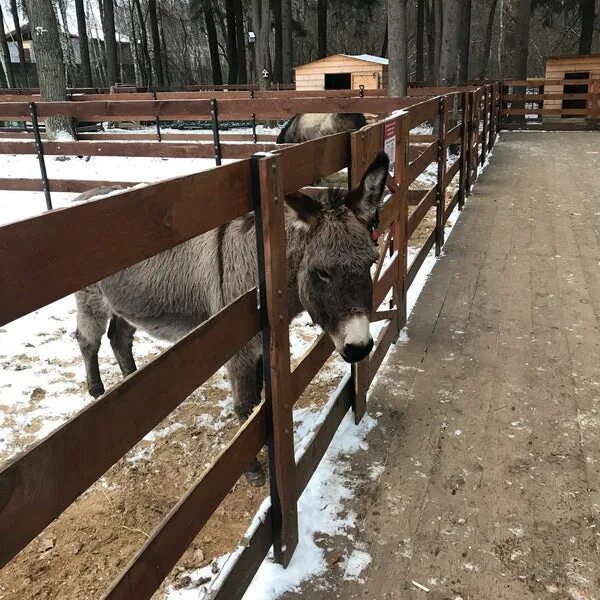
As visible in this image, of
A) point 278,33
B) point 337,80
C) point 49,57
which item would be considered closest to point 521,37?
point 337,80

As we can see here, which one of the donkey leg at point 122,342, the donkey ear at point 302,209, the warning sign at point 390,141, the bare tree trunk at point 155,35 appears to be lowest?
the donkey leg at point 122,342

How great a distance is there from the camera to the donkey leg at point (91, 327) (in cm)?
360

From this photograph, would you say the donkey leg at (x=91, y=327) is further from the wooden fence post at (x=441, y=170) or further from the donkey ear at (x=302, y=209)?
the wooden fence post at (x=441, y=170)

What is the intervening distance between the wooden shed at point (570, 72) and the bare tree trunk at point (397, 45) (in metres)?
9.35

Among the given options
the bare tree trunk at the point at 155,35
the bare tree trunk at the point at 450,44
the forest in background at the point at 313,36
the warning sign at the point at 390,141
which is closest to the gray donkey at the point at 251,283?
the warning sign at the point at 390,141

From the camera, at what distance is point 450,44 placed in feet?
44.4

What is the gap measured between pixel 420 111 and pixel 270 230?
352 cm

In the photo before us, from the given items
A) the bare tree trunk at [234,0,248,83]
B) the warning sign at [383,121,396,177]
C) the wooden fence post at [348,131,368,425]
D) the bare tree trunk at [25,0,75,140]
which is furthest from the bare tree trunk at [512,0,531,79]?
the wooden fence post at [348,131,368,425]

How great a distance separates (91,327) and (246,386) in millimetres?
1419

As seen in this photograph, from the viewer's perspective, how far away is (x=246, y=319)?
1927mm

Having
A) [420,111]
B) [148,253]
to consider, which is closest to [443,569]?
[148,253]

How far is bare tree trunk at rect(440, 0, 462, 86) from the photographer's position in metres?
13.4

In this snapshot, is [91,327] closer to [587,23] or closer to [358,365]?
[358,365]

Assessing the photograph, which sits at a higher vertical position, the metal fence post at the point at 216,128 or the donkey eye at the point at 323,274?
the metal fence post at the point at 216,128
